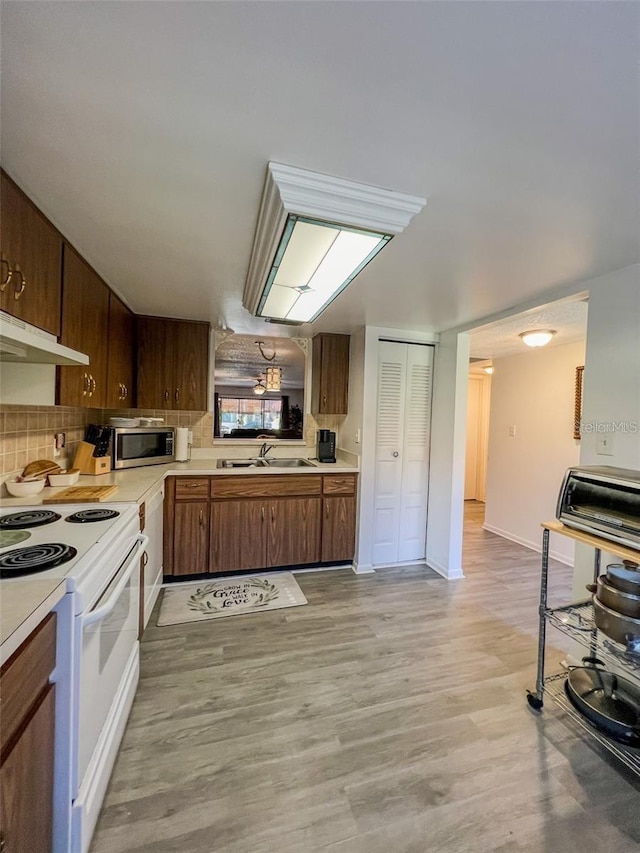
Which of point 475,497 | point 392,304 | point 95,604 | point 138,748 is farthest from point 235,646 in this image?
point 475,497

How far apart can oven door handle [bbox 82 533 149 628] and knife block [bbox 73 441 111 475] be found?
3.46ft

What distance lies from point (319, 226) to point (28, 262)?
113cm

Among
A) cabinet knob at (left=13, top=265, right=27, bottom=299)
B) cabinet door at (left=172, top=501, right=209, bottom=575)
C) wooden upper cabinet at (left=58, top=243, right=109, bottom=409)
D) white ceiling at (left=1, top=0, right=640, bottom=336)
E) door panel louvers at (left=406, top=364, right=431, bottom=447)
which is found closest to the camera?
white ceiling at (left=1, top=0, right=640, bottom=336)

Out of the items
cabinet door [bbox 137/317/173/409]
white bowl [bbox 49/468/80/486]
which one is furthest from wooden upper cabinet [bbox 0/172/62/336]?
cabinet door [bbox 137/317/173/409]

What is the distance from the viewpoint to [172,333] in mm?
3051

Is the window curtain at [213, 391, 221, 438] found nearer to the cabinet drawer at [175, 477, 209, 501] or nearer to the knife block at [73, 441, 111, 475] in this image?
the cabinet drawer at [175, 477, 209, 501]

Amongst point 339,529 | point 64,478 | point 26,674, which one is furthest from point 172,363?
point 26,674

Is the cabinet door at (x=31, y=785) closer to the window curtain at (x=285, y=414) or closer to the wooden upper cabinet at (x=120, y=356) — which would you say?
the wooden upper cabinet at (x=120, y=356)

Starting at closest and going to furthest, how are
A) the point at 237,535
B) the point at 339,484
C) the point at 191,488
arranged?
the point at 191,488
the point at 237,535
the point at 339,484

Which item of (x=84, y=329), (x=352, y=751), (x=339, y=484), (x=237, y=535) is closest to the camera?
(x=352, y=751)

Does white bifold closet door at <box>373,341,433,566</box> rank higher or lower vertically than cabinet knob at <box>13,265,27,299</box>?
lower

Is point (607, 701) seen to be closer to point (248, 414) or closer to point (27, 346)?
point (27, 346)

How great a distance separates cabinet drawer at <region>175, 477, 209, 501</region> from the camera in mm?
2762

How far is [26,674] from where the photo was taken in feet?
2.61
